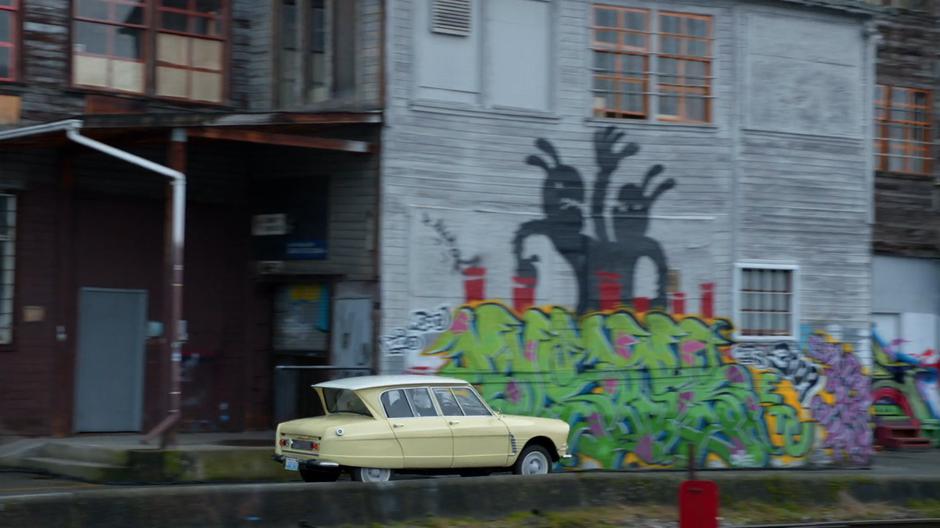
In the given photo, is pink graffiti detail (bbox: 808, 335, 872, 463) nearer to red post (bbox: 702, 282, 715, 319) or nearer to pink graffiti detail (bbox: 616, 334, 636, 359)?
red post (bbox: 702, 282, 715, 319)

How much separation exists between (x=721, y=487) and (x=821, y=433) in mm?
6401

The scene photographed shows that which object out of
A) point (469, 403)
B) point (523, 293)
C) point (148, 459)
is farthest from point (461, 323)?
point (148, 459)

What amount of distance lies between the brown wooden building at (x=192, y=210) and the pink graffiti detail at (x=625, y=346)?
3.83m

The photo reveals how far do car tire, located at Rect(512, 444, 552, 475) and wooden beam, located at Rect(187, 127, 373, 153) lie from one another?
4763 millimetres

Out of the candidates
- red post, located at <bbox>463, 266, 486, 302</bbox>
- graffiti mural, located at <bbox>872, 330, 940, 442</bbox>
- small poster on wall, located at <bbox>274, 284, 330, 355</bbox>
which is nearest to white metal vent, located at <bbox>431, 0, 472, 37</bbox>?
red post, located at <bbox>463, 266, 486, 302</bbox>

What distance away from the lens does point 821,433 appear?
2062cm

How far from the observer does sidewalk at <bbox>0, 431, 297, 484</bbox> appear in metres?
15.5

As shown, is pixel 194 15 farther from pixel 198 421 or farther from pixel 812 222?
pixel 812 222

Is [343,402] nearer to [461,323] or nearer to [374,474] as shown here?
[374,474]

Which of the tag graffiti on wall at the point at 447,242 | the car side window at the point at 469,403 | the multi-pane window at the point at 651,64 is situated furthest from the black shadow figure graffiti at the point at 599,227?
the car side window at the point at 469,403

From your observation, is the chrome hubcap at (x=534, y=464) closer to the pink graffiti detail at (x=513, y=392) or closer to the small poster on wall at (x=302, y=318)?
the pink graffiti detail at (x=513, y=392)

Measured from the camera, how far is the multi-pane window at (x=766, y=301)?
802 inches

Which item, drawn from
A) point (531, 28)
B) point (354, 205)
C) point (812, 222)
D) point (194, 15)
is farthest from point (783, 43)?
point (194, 15)

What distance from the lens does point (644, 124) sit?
19.8 meters
